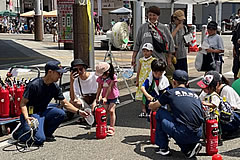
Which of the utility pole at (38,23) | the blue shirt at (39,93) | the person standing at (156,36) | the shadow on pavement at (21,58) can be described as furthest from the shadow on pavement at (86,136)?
the utility pole at (38,23)

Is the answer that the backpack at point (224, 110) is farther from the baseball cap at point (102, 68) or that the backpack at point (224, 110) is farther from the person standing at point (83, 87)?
the person standing at point (83, 87)

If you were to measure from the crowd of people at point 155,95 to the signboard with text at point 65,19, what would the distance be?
1123 centimetres

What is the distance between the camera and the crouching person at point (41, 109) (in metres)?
5.21

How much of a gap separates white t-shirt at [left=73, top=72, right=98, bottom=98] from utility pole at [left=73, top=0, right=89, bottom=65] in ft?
9.85

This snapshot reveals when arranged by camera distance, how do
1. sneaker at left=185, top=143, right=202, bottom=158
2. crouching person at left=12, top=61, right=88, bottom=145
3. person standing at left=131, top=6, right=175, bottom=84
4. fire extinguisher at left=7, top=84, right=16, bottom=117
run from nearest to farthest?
sneaker at left=185, top=143, right=202, bottom=158 < crouching person at left=12, top=61, right=88, bottom=145 < fire extinguisher at left=7, top=84, right=16, bottom=117 < person standing at left=131, top=6, right=175, bottom=84

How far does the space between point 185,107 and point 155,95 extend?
1372 mm

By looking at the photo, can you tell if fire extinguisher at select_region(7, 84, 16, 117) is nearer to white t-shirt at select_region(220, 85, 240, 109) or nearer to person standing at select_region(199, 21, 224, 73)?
white t-shirt at select_region(220, 85, 240, 109)

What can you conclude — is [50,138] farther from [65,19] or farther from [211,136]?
[65,19]

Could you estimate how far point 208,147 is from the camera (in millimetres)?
4836

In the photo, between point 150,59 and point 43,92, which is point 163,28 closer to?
point 150,59

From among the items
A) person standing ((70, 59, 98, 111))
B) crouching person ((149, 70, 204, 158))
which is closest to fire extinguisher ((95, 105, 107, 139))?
person standing ((70, 59, 98, 111))

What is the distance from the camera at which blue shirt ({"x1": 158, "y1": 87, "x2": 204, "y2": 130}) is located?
456 cm

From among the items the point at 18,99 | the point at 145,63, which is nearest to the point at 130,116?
the point at 145,63

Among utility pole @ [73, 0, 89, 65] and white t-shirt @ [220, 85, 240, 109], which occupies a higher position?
utility pole @ [73, 0, 89, 65]
